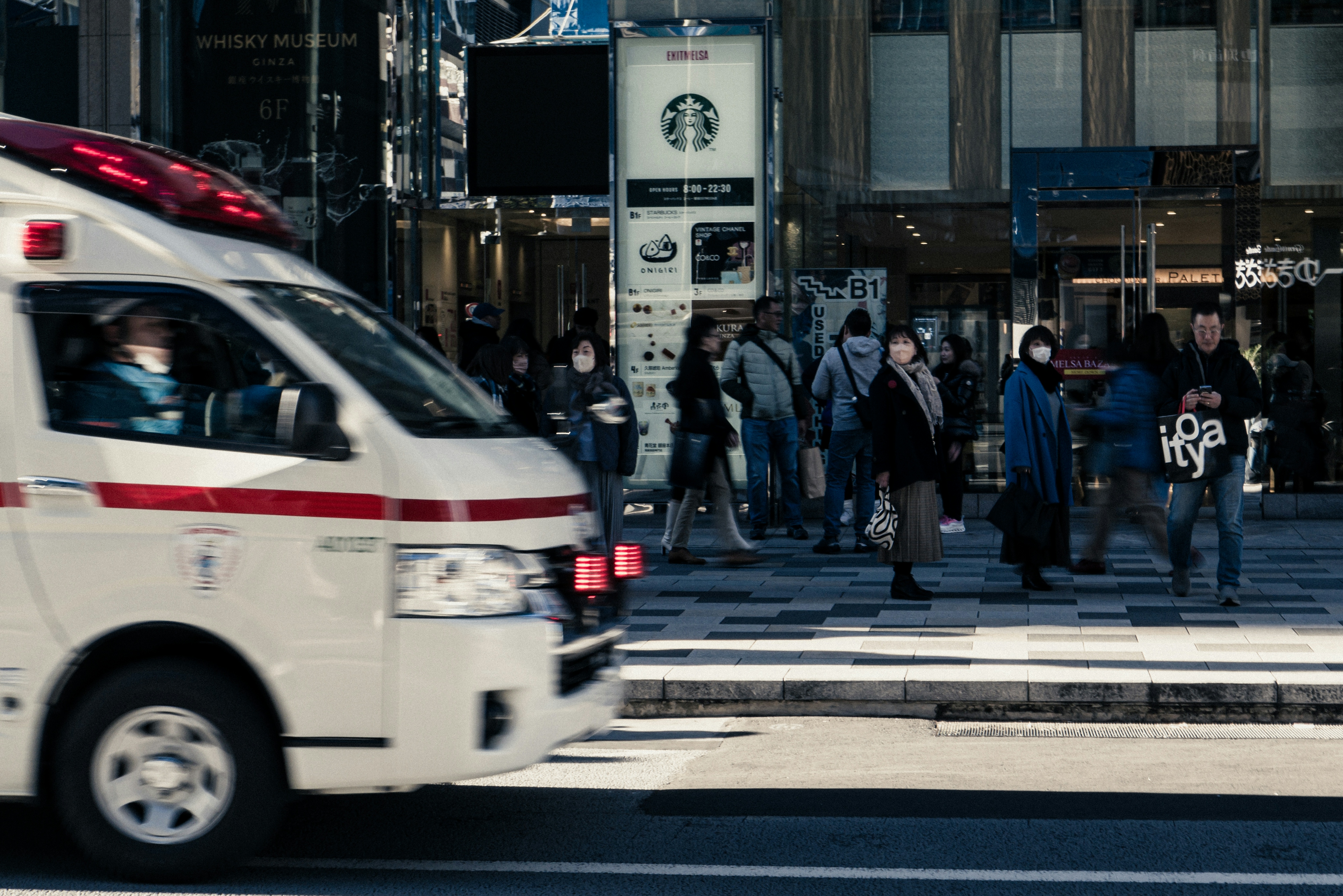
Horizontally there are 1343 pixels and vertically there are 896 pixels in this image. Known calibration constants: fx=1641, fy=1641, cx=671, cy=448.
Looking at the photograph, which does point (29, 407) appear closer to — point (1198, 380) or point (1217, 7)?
point (1198, 380)

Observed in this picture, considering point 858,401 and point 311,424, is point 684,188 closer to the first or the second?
point 858,401

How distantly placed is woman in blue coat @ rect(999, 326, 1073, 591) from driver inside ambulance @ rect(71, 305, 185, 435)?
6.20 metres

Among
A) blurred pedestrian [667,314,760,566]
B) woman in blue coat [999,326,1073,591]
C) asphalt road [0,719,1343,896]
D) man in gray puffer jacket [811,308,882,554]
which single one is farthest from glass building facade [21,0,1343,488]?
asphalt road [0,719,1343,896]

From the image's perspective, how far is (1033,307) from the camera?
15461 mm

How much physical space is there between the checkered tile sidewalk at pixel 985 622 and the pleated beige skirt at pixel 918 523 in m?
0.37

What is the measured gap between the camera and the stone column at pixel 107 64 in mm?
16141

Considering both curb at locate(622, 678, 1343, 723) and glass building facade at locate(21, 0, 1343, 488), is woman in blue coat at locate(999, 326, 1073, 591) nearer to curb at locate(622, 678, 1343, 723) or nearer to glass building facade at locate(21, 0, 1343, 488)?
curb at locate(622, 678, 1343, 723)

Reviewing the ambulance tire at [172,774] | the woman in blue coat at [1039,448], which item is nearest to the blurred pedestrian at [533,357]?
the woman in blue coat at [1039,448]

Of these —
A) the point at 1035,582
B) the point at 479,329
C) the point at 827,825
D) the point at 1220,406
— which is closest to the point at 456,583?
the point at 827,825

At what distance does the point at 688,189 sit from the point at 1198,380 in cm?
614

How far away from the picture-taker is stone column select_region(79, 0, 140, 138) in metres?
16.1

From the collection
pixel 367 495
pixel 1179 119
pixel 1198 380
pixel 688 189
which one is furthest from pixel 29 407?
pixel 1179 119

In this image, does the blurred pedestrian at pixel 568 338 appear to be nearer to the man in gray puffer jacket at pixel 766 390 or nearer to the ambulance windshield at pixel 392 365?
the man in gray puffer jacket at pixel 766 390

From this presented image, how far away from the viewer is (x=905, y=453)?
9766 mm
